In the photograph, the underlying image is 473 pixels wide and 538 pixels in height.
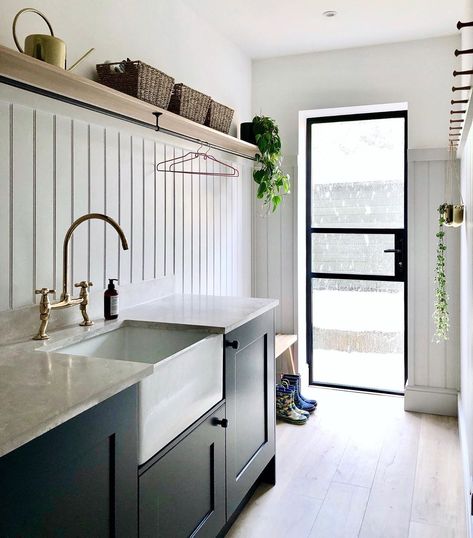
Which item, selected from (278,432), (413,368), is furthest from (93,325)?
(413,368)

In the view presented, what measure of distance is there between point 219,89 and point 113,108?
1434mm

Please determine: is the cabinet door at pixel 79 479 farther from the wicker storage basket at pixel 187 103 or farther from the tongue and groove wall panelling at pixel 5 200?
the wicker storage basket at pixel 187 103

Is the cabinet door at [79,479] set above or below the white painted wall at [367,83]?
below

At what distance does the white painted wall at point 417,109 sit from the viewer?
3.41 metres

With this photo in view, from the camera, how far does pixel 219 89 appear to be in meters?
3.35

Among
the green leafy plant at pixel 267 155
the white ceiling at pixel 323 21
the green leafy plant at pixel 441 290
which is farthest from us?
the green leafy plant at pixel 267 155

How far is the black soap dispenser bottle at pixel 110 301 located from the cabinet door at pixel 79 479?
80cm

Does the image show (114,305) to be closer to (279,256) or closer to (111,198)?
(111,198)

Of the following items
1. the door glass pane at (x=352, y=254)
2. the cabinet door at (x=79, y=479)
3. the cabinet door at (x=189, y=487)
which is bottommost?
the cabinet door at (x=189, y=487)

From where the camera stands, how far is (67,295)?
73.4 inches

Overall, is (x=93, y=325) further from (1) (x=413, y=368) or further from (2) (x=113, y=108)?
(1) (x=413, y=368)

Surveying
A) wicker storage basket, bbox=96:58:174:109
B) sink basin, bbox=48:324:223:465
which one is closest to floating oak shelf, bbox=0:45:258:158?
wicker storage basket, bbox=96:58:174:109

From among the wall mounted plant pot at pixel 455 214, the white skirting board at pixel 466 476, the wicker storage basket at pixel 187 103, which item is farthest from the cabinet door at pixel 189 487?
the wall mounted plant pot at pixel 455 214

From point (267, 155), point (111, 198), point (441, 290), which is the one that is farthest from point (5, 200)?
point (441, 290)
